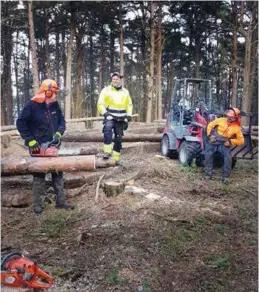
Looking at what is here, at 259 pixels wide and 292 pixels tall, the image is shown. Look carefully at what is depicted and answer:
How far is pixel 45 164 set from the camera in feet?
20.6

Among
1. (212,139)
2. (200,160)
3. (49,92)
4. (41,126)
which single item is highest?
(49,92)

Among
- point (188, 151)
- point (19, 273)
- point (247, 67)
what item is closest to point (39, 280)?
point (19, 273)

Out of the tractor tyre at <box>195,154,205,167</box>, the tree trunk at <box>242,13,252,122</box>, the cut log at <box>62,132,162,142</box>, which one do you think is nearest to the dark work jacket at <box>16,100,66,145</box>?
the tractor tyre at <box>195,154,205,167</box>

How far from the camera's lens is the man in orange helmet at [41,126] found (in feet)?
20.6

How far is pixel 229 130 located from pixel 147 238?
4.49 m

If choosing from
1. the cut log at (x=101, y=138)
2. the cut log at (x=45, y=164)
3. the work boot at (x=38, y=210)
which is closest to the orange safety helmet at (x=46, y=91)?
the cut log at (x=45, y=164)

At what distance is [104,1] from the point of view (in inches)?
948

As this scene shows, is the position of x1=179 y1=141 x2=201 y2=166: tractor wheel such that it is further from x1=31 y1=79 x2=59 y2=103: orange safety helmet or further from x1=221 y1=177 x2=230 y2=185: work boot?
x1=31 y1=79 x2=59 y2=103: orange safety helmet

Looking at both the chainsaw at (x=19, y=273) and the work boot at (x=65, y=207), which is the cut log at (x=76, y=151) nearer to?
the work boot at (x=65, y=207)

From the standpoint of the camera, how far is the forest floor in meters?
4.23

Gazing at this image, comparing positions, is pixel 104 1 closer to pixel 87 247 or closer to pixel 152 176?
pixel 152 176

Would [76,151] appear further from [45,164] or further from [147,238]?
[147,238]

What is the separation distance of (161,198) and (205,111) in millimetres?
3934

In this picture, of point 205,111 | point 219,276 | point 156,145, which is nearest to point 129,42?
point 156,145
